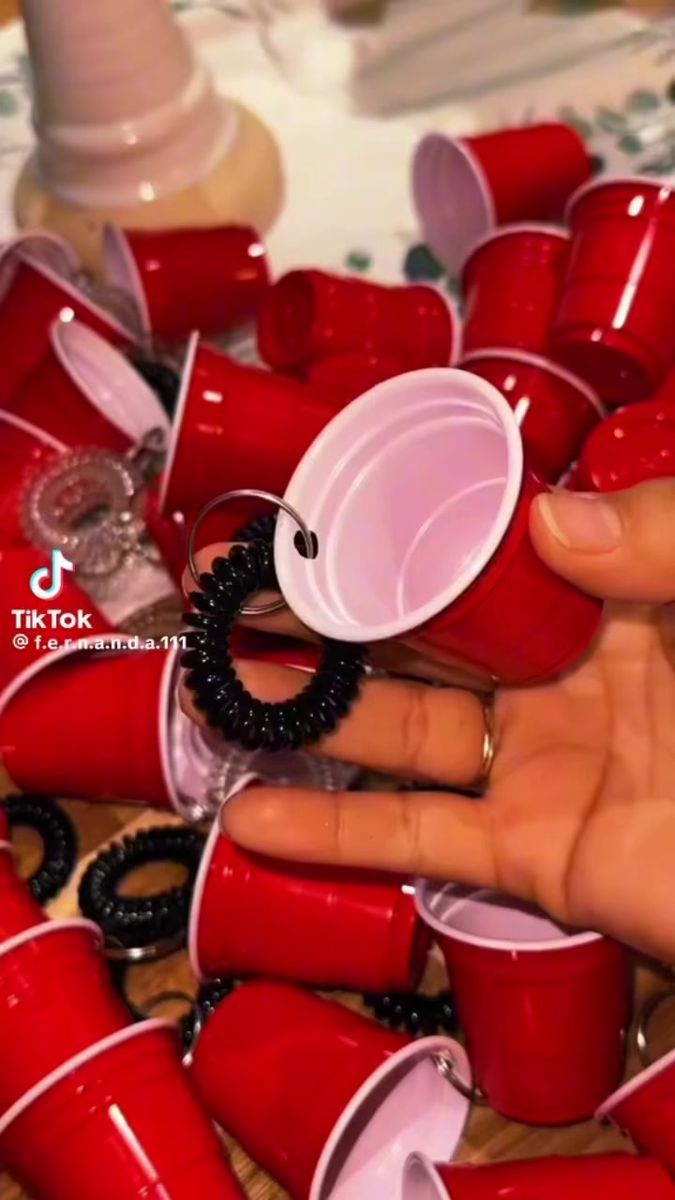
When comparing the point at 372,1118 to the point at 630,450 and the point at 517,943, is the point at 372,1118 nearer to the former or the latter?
the point at 517,943

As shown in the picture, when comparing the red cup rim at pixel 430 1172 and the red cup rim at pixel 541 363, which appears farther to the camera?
the red cup rim at pixel 541 363

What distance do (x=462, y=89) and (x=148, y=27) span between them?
417mm

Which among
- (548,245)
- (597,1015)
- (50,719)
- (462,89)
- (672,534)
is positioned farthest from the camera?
(462,89)

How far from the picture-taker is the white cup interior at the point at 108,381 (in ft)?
3.52

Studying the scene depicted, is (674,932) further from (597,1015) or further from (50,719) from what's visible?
(50,719)

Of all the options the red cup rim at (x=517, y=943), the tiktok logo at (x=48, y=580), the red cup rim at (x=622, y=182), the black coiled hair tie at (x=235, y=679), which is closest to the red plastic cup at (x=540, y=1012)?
the red cup rim at (x=517, y=943)

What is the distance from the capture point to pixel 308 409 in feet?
3.19

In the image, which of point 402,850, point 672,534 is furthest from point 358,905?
point 672,534

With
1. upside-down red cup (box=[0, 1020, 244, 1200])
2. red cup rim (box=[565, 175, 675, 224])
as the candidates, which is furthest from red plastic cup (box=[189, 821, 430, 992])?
red cup rim (box=[565, 175, 675, 224])

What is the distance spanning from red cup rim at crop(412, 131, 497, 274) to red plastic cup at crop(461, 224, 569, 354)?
0.06 meters

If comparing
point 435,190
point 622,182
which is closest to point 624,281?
point 622,182

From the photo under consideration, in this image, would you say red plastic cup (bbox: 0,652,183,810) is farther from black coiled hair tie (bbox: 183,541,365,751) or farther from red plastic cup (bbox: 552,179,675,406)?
red plastic cup (bbox: 552,179,675,406)

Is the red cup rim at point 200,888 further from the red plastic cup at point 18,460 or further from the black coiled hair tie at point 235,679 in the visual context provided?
the red plastic cup at point 18,460

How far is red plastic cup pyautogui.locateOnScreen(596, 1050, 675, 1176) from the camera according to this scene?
76 cm
